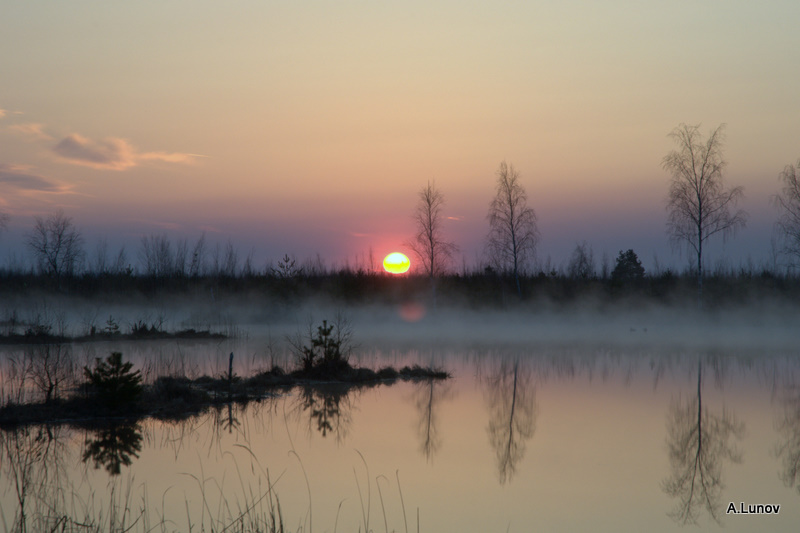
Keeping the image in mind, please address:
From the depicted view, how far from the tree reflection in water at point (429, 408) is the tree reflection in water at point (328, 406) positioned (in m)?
1.35

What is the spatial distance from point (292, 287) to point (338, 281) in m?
2.97

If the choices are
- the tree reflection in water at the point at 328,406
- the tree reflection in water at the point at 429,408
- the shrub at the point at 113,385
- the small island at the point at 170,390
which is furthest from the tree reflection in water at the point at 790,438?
the shrub at the point at 113,385

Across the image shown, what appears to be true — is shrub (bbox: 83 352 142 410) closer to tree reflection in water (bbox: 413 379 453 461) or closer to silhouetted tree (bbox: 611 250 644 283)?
tree reflection in water (bbox: 413 379 453 461)

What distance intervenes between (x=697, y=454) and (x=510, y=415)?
3.68 meters

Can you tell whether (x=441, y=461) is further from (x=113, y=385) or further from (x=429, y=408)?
(x=113, y=385)

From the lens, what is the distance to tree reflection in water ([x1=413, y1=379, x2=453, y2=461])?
10688 mm

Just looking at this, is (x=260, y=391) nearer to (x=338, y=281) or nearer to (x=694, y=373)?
(x=694, y=373)

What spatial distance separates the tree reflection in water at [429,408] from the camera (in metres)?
10.7

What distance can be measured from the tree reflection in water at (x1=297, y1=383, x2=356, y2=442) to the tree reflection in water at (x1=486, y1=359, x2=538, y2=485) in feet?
8.57

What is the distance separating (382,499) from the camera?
799 cm

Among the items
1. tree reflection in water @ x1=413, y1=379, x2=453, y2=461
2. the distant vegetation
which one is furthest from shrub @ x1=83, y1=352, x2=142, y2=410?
the distant vegetation

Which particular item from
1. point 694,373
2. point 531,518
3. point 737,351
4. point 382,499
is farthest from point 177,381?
point 737,351

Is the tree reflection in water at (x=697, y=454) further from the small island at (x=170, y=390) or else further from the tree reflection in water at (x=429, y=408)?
the small island at (x=170, y=390)

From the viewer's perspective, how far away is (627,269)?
158ft
